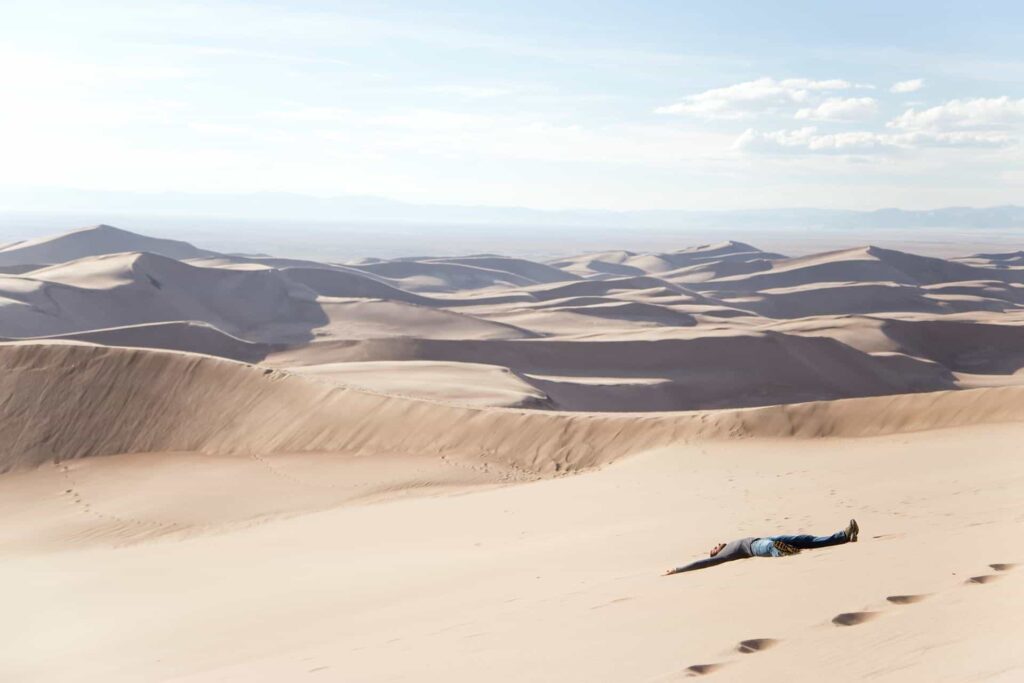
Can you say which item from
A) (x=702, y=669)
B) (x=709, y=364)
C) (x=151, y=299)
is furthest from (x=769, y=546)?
(x=151, y=299)

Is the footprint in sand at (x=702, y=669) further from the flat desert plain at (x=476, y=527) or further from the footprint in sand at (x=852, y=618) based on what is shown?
the footprint in sand at (x=852, y=618)

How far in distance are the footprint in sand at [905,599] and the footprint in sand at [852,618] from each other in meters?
0.29

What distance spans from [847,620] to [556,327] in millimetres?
52468

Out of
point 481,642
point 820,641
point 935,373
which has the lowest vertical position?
point 935,373

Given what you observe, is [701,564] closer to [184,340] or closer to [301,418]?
[301,418]

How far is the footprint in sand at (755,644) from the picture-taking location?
16.5 feet

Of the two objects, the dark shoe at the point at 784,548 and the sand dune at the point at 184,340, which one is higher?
the dark shoe at the point at 784,548

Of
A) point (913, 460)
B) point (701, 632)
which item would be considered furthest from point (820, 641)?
point (913, 460)

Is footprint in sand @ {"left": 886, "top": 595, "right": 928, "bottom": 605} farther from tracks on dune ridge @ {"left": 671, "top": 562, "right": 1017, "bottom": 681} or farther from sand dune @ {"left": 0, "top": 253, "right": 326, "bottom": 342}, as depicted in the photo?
sand dune @ {"left": 0, "top": 253, "right": 326, "bottom": 342}

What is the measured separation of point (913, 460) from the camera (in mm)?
12852

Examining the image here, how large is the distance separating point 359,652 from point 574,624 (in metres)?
1.28

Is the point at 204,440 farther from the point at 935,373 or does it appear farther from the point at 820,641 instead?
the point at 935,373

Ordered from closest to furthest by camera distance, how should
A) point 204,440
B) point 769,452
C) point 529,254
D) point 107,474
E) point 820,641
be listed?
point 820,641 < point 769,452 < point 107,474 < point 204,440 < point 529,254

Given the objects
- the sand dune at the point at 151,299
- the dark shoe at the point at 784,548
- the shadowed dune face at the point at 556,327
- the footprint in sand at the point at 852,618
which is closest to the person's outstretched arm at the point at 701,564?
the dark shoe at the point at 784,548
